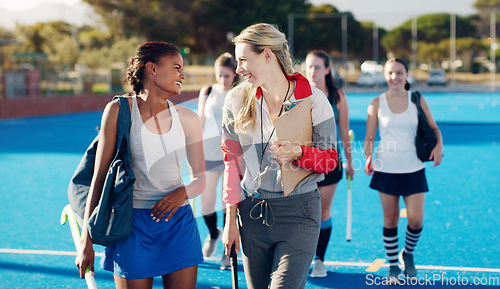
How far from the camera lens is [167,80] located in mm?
2975

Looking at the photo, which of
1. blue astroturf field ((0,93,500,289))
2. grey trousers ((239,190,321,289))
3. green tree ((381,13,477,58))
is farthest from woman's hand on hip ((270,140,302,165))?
green tree ((381,13,477,58))

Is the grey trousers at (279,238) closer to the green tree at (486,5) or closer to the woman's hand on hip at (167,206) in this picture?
the woman's hand on hip at (167,206)

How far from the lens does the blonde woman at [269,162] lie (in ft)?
9.34

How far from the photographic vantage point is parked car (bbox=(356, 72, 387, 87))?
151ft

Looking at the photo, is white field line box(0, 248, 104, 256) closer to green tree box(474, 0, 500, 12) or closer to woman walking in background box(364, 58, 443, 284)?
woman walking in background box(364, 58, 443, 284)

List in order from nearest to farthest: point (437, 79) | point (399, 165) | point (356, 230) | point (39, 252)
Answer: point (399, 165)
point (39, 252)
point (356, 230)
point (437, 79)

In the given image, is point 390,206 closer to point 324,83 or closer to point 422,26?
point 324,83

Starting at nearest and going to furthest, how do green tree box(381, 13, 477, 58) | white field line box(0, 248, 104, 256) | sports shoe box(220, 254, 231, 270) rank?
sports shoe box(220, 254, 231, 270)
white field line box(0, 248, 104, 256)
green tree box(381, 13, 477, 58)

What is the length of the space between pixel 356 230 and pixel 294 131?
3841mm

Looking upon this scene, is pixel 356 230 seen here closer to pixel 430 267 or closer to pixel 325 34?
pixel 430 267

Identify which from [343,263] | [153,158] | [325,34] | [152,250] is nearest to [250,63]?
[153,158]

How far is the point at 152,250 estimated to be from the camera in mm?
2918

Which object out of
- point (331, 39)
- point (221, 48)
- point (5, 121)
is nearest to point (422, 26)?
point (331, 39)

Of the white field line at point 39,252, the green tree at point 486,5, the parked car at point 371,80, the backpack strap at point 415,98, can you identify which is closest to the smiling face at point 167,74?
the backpack strap at point 415,98
